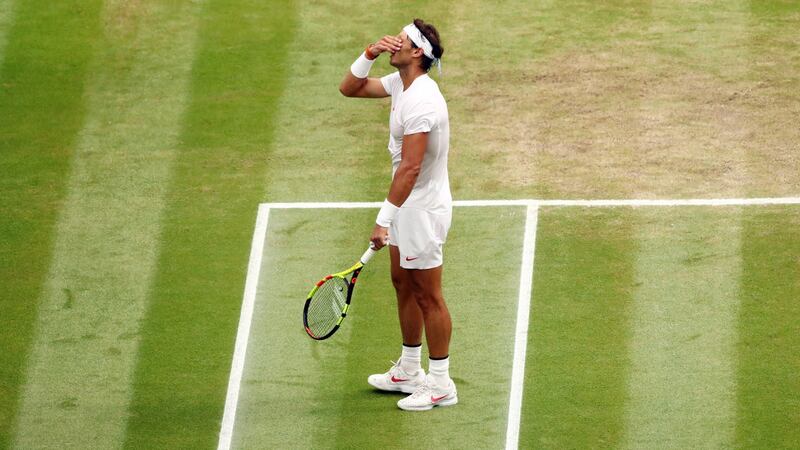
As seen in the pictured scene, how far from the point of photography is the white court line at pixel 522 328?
11180 millimetres

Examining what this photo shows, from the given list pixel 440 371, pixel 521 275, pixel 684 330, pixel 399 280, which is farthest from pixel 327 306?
pixel 684 330

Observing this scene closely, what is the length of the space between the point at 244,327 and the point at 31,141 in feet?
11.9

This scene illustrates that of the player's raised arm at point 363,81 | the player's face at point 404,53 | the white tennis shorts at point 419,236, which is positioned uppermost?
the player's face at point 404,53

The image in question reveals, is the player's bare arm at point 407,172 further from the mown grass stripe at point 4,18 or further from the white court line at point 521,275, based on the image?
the mown grass stripe at point 4,18

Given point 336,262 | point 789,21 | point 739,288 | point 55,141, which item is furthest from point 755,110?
point 55,141

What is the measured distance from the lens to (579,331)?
1210 centimetres

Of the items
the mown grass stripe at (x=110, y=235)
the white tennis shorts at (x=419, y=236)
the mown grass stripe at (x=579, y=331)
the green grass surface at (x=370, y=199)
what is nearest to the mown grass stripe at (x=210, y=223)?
the green grass surface at (x=370, y=199)

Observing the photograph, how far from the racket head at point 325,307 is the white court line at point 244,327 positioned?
799 millimetres

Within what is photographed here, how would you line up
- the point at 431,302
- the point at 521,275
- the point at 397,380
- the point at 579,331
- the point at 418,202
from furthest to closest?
the point at 521,275 < the point at 579,331 < the point at 397,380 < the point at 431,302 < the point at 418,202

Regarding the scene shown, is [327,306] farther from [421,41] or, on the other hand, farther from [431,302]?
[421,41]

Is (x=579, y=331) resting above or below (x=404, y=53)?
below

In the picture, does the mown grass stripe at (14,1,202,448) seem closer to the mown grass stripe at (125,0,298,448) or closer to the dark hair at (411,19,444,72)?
the mown grass stripe at (125,0,298,448)

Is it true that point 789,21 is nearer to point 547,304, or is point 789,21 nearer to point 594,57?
point 594,57

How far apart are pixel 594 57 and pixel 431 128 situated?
5.27 meters
